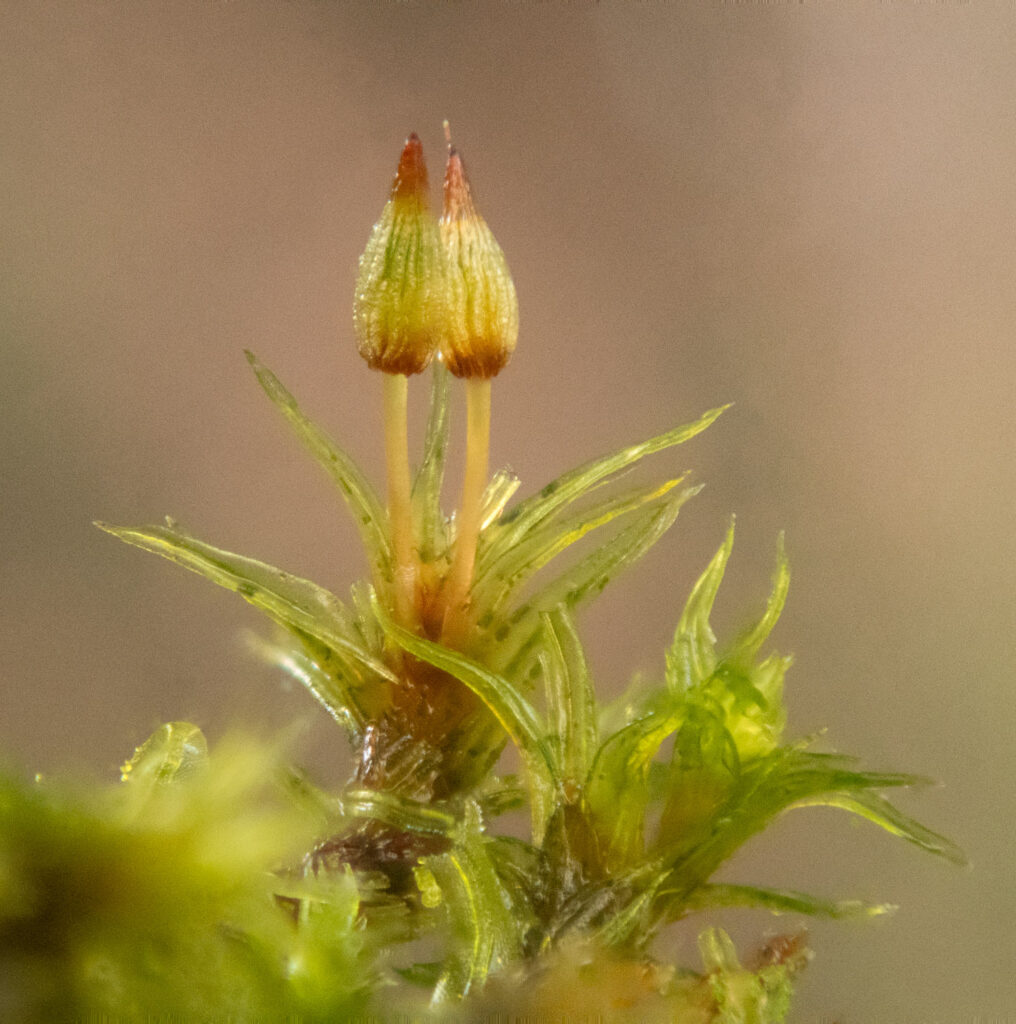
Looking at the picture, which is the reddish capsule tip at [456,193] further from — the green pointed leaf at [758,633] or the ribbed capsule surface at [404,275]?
the green pointed leaf at [758,633]

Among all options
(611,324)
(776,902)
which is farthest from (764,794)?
(611,324)

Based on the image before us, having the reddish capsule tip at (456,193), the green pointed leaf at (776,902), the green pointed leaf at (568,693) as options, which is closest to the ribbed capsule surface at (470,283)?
the reddish capsule tip at (456,193)

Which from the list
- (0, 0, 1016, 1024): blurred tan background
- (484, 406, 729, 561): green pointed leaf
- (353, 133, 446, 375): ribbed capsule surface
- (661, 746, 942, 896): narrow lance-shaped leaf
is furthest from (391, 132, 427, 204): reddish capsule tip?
(0, 0, 1016, 1024): blurred tan background

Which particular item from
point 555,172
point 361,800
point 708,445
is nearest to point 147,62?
point 555,172

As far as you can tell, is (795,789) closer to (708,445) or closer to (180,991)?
(180,991)

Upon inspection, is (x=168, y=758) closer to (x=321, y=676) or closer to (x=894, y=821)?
(x=321, y=676)

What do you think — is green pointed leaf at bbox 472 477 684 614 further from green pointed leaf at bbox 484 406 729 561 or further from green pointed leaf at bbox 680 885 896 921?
green pointed leaf at bbox 680 885 896 921
